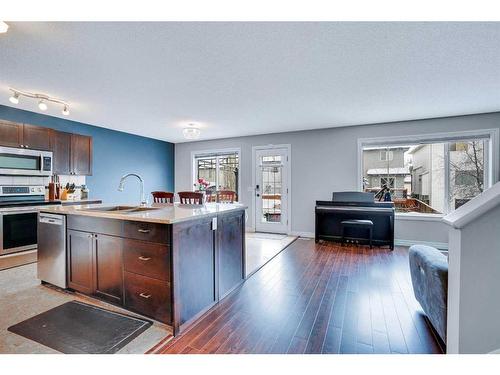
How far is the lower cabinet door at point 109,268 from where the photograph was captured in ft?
6.69

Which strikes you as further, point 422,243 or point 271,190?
point 271,190

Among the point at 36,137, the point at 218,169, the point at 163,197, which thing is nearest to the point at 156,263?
the point at 163,197

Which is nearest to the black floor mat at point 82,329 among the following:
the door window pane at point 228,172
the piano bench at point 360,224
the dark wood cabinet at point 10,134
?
the dark wood cabinet at point 10,134

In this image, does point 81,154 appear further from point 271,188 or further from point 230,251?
point 271,188

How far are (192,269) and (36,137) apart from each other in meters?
3.82

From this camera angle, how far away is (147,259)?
1.87 meters

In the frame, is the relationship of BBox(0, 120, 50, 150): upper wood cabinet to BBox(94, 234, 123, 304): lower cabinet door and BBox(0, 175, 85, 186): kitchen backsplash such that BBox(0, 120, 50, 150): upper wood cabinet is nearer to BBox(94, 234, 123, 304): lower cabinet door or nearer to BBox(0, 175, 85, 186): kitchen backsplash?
BBox(0, 175, 85, 186): kitchen backsplash

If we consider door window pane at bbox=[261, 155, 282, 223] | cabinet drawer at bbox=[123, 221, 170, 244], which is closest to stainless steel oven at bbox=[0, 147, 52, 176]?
cabinet drawer at bbox=[123, 221, 170, 244]

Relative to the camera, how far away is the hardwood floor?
168cm

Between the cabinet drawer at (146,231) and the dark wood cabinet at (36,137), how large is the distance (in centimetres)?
318

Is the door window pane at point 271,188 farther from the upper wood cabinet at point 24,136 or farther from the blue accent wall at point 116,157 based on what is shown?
the upper wood cabinet at point 24,136

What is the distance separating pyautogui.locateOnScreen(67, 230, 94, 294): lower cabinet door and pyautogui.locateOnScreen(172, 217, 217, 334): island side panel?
1.01 metres
